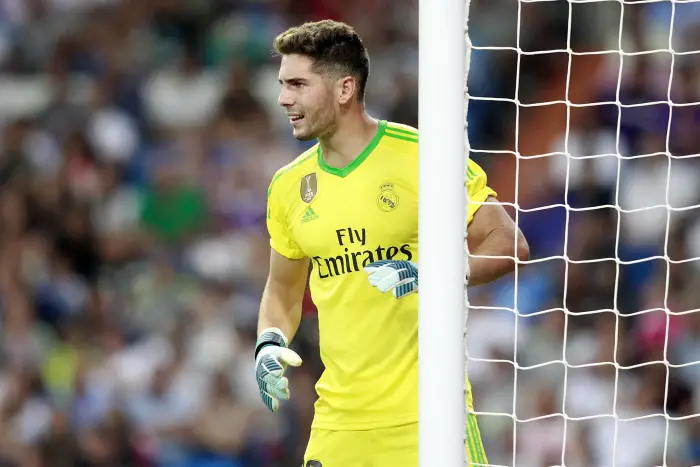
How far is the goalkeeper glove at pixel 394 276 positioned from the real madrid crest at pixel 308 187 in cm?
48

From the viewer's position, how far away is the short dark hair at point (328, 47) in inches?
126

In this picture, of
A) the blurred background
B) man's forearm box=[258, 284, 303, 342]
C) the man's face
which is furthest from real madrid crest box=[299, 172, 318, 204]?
the blurred background

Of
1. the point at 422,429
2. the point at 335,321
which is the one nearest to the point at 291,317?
the point at 335,321

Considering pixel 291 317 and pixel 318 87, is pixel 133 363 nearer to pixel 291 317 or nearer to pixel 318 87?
pixel 291 317

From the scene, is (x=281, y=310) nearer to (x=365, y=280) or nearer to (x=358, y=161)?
(x=365, y=280)

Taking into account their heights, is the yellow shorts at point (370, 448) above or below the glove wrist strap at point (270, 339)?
below

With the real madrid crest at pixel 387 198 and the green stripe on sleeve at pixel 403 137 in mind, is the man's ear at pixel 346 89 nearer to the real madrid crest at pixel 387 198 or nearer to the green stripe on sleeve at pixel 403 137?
the green stripe on sleeve at pixel 403 137

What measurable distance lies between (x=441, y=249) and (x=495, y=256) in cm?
43

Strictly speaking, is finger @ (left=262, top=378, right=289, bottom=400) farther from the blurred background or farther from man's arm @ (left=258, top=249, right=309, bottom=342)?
the blurred background

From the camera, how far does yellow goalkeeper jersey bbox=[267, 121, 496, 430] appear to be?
120 inches

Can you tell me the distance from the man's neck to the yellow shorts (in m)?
0.82

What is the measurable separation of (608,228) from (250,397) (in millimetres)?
2018

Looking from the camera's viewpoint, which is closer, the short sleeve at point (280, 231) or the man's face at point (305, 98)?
the man's face at point (305, 98)

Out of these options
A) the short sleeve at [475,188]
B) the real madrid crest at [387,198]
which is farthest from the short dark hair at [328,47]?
the short sleeve at [475,188]
